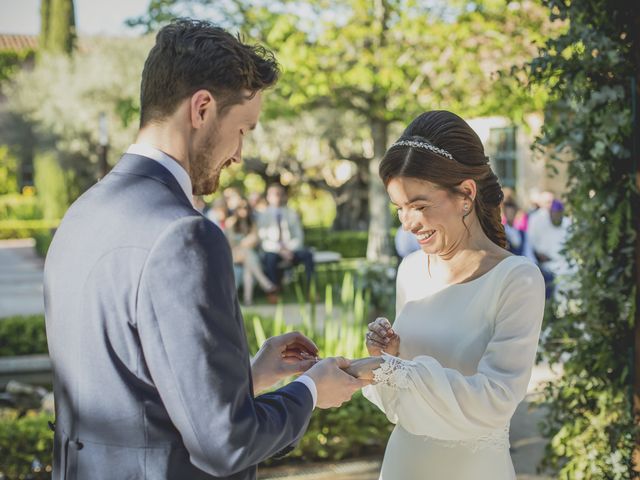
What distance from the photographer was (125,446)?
1.65 m

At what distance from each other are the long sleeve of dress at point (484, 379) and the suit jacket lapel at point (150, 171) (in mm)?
912

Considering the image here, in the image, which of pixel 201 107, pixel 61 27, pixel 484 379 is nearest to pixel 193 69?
pixel 201 107

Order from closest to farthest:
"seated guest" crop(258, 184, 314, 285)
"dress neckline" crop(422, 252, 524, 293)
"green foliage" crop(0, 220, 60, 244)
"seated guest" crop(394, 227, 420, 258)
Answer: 1. "dress neckline" crop(422, 252, 524, 293)
2. "seated guest" crop(394, 227, 420, 258)
3. "seated guest" crop(258, 184, 314, 285)
4. "green foliage" crop(0, 220, 60, 244)

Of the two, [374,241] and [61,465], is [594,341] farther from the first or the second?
[374,241]

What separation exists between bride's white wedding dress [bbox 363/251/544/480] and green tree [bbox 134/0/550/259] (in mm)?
8846

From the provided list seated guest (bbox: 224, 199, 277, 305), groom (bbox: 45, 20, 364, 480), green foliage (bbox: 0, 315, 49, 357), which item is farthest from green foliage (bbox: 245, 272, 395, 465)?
seated guest (bbox: 224, 199, 277, 305)

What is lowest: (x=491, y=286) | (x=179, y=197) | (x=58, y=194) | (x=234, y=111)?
(x=58, y=194)

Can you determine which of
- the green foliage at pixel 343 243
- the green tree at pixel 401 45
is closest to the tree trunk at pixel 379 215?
the green tree at pixel 401 45

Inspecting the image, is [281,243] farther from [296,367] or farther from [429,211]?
[296,367]

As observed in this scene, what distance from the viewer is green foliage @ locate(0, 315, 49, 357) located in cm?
820

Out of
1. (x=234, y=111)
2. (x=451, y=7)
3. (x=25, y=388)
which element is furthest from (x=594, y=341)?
(x=451, y=7)

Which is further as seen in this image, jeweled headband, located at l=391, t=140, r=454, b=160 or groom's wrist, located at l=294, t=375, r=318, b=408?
jeweled headband, located at l=391, t=140, r=454, b=160

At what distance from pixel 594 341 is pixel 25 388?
4845 mm

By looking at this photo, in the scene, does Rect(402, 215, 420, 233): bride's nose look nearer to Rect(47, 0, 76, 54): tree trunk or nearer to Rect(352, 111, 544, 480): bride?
Rect(352, 111, 544, 480): bride
